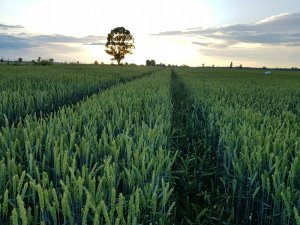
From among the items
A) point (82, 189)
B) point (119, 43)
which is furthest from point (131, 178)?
point (119, 43)

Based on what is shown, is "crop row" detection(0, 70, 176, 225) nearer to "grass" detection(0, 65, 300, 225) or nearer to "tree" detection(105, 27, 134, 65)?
"grass" detection(0, 65, 300, 225)

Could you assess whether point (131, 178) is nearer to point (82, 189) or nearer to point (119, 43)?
point (82, 189)

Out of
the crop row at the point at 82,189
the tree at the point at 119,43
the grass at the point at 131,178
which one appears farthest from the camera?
the tree at the point at 119,43

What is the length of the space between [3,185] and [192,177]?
2.07 metres

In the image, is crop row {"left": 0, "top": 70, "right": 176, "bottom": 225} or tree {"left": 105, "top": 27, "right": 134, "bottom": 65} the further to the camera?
tree {"left": 105, "top": 27, "right": 134, "bottom": 65}

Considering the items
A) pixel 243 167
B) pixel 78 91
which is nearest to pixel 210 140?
pixel 243 167

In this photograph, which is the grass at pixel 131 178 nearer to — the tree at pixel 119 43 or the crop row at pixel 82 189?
the crop row at pixel 82 189

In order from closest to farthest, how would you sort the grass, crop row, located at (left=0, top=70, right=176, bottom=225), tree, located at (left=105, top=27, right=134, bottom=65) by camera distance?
1. crop row, located at (left=0, top=70, right=176, bottom=225)
2. the grass
3. tree, located at (left=105, top=27, right=134, bottom=65)

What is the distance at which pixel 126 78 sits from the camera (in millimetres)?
Answer: 16844

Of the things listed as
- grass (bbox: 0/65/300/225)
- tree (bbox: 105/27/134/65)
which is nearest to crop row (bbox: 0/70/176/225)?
grass (bbox: 0/65/300/225)

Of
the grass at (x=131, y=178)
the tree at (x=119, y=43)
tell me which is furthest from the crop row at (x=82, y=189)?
the tree at (x=119, y=43)

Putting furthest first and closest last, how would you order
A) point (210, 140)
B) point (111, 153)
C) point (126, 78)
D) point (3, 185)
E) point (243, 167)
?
1. point (126, 78)
2. point (210, 140)
3. point (243, 167)
4. point (111, 153)
5. point (3, 185)

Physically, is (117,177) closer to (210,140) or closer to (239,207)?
(239,207)

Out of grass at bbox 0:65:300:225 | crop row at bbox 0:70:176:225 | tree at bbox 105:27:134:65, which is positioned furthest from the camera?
tree at bbox 105:27:134:65
